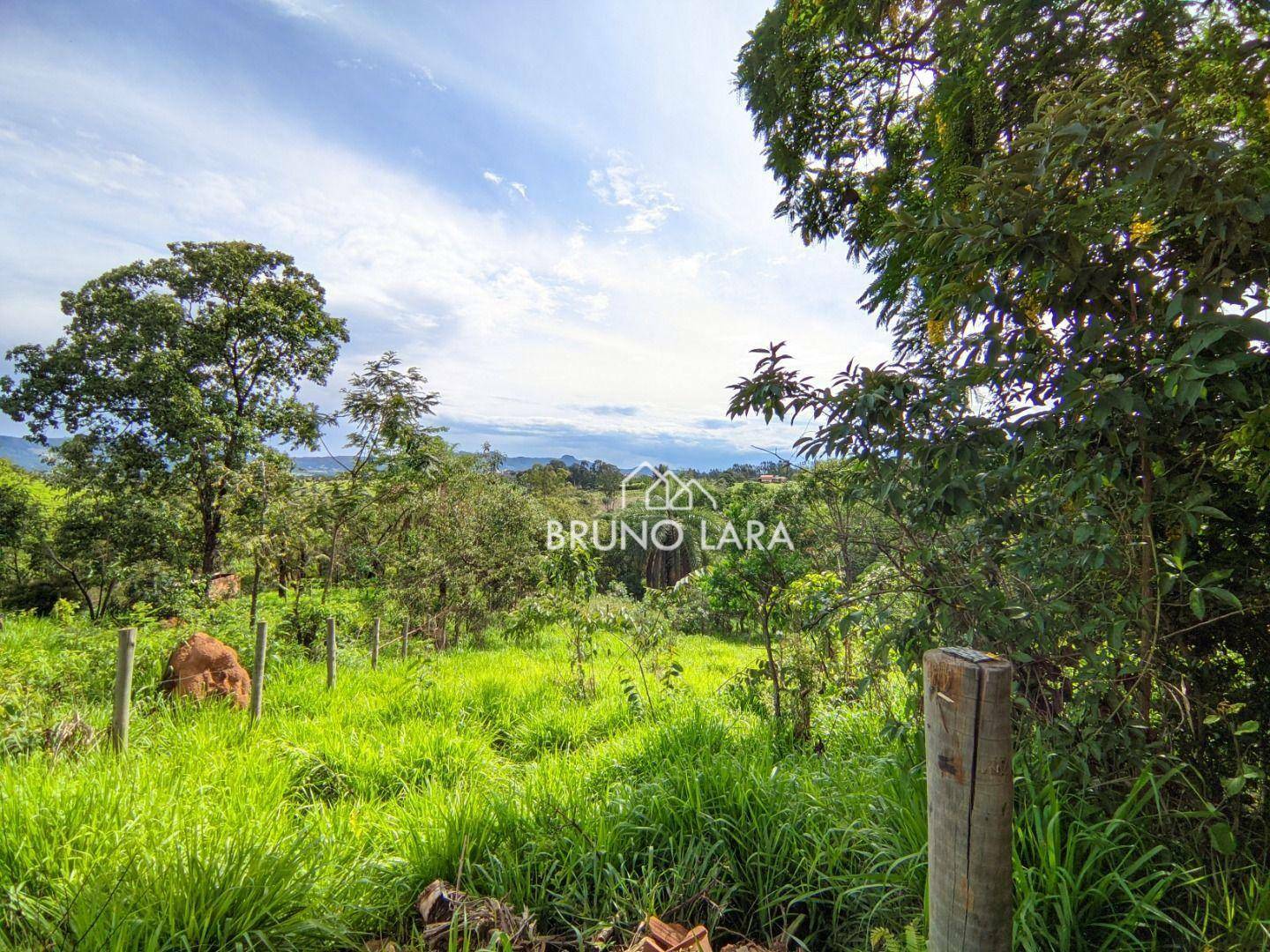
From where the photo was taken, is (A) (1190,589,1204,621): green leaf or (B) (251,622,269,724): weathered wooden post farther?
(B) (251,622,269,724): weathered wooden post

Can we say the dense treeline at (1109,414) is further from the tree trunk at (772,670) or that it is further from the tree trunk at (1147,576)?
the tree trunk at (772,670)

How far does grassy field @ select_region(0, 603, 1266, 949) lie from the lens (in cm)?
167

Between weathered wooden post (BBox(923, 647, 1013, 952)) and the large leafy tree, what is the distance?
0.83 metres

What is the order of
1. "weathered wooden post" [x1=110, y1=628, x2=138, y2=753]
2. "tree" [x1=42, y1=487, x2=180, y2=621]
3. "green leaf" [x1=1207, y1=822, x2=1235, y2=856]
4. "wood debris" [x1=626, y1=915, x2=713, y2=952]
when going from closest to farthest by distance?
"green leaf" [x1=1207, y1=822, x2=1235, y2=856], "wood debris" [x1=626, y1=915, x2=713, y2=952], "weathered wooden post" [x1=110, y1=628, x2=138, y2=753], "tree" [x1=42, y1=487, x2=180, y2=621]

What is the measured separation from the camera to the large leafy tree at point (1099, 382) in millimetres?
1525

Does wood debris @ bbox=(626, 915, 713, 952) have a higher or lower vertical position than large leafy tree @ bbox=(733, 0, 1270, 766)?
lower

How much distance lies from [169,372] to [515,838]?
47.2ft

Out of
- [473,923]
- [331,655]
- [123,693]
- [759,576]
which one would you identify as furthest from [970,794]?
[331,655]

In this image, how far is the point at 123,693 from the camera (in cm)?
319

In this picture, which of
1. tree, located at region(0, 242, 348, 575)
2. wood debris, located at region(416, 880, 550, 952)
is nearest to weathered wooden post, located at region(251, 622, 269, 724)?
wood debris, located at region(416, 880, 550, 952)

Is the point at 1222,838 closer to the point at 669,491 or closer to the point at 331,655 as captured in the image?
the point at 331,655

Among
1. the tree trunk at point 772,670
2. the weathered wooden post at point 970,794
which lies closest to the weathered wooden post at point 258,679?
the tree trunk at point 772,670

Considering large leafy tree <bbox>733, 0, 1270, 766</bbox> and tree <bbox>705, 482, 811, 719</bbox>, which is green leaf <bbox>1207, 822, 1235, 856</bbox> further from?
tree <bbox>705, 482, 811, 719</bbox>

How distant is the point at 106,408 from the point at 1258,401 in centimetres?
1733
